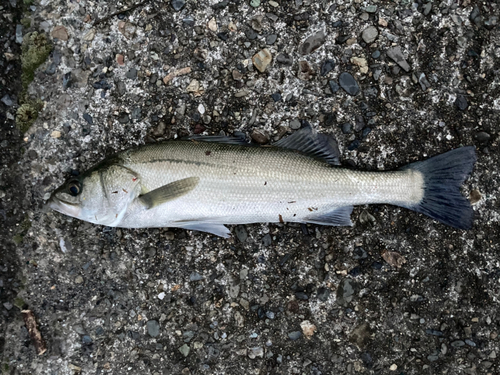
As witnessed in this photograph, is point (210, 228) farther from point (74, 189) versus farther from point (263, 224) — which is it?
point (74, 189)

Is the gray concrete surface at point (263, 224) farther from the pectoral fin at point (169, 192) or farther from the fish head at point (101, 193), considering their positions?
the pectoral fin at point (169, 192)

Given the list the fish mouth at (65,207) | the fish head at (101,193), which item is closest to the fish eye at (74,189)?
the fish head at (101,193)

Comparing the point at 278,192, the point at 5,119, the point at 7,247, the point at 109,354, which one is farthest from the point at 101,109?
the point at 109,354

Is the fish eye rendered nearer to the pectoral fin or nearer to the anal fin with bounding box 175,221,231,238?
the pectoral fin

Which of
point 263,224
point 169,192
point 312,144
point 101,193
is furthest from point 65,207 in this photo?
point 312,144

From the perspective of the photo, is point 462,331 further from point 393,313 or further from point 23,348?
point 23,348

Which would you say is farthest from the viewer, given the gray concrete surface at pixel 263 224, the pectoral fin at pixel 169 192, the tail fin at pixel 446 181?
the gray concrete surface at pixel 263 224
